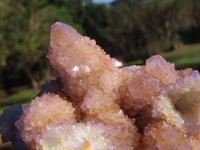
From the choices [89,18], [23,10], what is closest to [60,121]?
[23,10]

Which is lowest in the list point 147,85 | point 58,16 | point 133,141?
point 58,16

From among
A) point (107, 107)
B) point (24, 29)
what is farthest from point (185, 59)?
point (107, 107)

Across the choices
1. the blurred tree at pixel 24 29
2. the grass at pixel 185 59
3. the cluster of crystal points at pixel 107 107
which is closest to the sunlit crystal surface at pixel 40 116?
→ the cluster of crystal points at pixel 107 107

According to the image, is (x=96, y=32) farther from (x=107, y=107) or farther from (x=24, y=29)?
(x=107, y=107)

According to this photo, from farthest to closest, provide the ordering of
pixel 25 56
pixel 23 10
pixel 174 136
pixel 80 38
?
pixel 25 56 → pixel 23 10 → pixel 80 38 → pixel 174 136

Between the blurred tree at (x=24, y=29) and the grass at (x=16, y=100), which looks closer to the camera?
the grass at (x=16, y=100)

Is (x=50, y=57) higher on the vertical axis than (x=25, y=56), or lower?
higher

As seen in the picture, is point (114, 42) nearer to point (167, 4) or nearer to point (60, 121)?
point (167, 4)

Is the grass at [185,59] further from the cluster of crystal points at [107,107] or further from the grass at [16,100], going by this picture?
the cluster of crystal points at [107,107]
